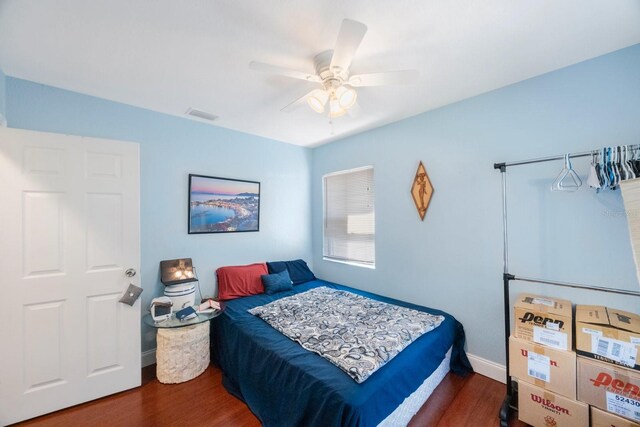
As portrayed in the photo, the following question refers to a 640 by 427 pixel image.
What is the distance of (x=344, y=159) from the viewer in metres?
3.62

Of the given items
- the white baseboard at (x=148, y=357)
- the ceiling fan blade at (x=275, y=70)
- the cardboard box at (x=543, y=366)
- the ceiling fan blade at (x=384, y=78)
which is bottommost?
the white baseboard at (x=148, y=357)

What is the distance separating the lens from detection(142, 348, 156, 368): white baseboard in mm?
2490

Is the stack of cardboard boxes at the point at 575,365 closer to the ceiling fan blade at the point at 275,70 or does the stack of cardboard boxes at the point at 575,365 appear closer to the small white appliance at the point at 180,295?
the ceiling fan blade at the point at 275,70

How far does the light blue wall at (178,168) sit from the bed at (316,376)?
2.81 ft

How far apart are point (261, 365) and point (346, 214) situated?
227 centimetres

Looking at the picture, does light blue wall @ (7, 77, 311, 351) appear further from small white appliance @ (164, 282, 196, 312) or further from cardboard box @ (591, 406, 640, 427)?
cardboard box @ (591, 406, 640, 427)

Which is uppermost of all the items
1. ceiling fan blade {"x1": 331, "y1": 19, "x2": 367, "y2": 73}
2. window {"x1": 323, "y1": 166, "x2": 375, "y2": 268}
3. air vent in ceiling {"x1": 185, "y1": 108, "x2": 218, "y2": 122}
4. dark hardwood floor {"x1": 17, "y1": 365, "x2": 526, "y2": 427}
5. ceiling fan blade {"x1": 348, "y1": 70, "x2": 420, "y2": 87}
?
air vent in ceiling {"x1": 185, "y1": 108, "x2": 218, "y2": 122}

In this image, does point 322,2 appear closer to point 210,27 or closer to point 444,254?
point 210,27

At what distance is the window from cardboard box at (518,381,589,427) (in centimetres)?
182

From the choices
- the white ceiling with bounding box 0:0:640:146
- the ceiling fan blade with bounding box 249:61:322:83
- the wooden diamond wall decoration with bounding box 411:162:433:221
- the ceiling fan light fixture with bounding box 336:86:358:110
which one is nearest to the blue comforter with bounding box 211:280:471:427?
the wooden diamond wall decoration with bounding box 411:162:433:221

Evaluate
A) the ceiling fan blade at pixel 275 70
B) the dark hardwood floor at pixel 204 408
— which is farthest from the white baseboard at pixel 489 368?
the ceiling fan blade at pixel 275 70

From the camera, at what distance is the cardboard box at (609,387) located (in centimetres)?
139

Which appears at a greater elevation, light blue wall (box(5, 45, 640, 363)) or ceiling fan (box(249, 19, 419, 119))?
ceiling fan (box(249, 19, 419, 119))

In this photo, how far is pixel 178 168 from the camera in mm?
2809
